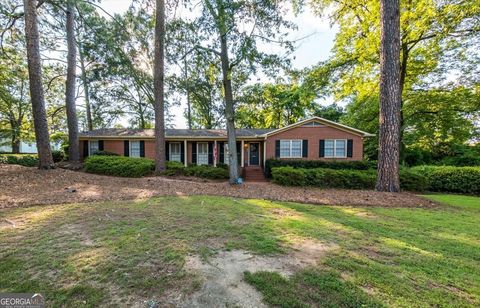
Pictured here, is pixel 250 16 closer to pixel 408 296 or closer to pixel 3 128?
pixel 408 296

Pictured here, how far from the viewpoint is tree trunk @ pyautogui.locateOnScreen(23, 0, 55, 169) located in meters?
9.11

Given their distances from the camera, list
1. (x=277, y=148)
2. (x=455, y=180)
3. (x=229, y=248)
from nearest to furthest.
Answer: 1. (x=229, y=248)
2. (x=455, y=180)
3. (x=277, y=148)

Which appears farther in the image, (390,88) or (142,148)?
(142,148)

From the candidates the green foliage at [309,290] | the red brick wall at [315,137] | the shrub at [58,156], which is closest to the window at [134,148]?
the shrub at [58,156]

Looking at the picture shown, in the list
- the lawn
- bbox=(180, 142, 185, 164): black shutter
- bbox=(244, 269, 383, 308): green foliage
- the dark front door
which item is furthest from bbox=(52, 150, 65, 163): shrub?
bbox=(244, 269, 383, 308): green foliage

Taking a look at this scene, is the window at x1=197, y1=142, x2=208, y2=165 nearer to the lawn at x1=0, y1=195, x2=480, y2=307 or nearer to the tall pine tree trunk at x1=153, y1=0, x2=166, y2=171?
the tall pine tree trunk at x1=153, y1=0, x2=166, y2=171

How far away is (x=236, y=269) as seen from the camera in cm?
273

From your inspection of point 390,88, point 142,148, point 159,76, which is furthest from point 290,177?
point 142,148

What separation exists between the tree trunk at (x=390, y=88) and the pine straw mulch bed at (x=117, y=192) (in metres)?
1.36

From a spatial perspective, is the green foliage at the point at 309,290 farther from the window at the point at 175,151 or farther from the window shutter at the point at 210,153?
the window at the point at 175,151

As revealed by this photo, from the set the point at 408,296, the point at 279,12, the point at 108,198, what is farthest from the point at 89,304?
the point at 279,12

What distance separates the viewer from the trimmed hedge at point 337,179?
10336 mm

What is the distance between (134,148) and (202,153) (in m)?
5.08

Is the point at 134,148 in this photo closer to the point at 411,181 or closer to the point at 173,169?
the point at 173,169
